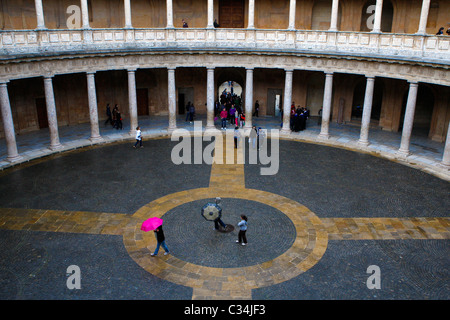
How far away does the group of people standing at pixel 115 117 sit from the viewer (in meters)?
30.5

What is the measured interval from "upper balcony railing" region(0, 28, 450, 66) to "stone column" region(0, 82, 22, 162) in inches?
81.9

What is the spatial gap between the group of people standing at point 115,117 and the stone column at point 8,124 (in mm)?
8431

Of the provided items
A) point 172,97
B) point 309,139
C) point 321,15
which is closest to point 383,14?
point 321,15

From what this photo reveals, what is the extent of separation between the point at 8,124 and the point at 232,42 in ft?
51.6

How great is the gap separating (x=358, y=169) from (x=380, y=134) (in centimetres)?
841

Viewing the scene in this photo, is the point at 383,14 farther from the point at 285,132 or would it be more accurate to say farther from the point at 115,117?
the point at 115,117

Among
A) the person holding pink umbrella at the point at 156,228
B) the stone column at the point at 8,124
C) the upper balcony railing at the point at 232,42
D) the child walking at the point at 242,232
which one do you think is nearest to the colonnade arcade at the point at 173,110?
the stone column at the point at 8,124

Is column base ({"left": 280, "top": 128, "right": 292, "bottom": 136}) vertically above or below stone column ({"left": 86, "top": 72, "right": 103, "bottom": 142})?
below

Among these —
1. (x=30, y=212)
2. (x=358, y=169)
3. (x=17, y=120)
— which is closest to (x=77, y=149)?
(x=17, y=120)

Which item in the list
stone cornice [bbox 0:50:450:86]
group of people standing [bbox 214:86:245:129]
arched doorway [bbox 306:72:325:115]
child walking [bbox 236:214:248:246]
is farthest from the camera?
arched doorway [bbox 306:72:325:115]

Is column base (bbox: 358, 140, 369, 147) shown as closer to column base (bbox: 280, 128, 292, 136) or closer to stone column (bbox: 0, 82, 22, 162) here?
column base (bbox: 280, 128, 292, 136)

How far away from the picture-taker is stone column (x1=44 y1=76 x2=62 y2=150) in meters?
24.8

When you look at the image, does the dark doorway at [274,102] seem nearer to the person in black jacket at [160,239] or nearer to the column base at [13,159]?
the column base at [13,159]

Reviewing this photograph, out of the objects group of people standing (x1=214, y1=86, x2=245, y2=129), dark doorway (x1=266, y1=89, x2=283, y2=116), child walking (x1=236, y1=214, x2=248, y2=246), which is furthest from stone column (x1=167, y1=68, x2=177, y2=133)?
child walking (x1=236, y1=214, x2=248, y2=246)
